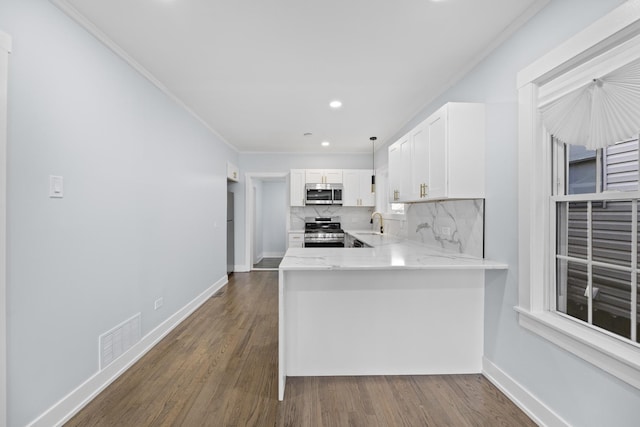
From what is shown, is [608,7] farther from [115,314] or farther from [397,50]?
[115,314]

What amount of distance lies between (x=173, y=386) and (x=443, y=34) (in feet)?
10.4

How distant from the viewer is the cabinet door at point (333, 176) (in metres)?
5.85

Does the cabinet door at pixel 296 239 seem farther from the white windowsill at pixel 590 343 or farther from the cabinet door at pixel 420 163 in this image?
the white windowsill at pixel 590 343

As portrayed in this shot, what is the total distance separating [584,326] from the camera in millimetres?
1565

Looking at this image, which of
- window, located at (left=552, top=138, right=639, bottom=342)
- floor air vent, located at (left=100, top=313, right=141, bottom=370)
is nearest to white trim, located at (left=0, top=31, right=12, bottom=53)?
floor air vent, located at (left=100, top=313, right=141, bottom=370)

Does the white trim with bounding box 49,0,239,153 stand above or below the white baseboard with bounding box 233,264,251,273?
above

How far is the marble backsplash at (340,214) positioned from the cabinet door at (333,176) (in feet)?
1.94

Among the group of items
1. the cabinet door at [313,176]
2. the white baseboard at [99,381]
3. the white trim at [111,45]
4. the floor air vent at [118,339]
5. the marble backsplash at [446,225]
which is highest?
the white trim at [111,45]

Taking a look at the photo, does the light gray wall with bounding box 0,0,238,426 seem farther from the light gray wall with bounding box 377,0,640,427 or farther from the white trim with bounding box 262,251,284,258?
the white trim with bounding box 262,251,284,258

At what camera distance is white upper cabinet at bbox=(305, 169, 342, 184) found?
583 cm

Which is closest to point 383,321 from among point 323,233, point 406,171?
point 406,171

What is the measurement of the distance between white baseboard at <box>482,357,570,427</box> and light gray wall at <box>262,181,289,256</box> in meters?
6.46

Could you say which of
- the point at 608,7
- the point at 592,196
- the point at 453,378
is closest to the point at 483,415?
the point at 453,378

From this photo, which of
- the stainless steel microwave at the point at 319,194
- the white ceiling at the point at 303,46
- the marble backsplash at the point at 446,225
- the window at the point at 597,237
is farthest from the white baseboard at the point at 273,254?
the window at the point at 597,237
